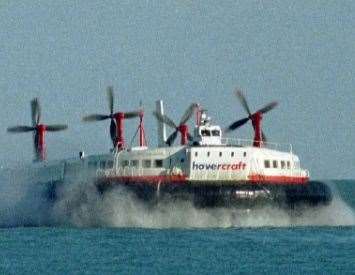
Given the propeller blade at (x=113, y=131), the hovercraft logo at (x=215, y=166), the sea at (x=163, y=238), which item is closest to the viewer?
the sea at (x=163, y=238)

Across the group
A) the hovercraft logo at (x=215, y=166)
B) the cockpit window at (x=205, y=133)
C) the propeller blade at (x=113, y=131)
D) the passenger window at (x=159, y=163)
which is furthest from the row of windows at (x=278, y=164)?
the propeller blade at (x=113, y=131)

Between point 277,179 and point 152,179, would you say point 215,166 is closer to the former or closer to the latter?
point 152,179

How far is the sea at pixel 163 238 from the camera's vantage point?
3838 centimetres

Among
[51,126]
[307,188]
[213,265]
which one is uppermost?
[51,126]

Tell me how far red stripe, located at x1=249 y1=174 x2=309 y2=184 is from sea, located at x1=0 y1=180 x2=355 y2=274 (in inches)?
50.1

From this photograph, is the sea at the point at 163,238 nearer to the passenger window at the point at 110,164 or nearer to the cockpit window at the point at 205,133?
the passenger window at the point at 110,164

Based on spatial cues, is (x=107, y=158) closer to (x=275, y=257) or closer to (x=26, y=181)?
(x=26, y=181)

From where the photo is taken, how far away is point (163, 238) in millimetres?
45469

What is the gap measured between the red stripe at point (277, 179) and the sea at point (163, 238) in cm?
127

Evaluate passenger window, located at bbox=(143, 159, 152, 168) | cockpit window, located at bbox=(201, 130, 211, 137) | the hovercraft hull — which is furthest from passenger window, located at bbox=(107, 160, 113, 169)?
cockpit window, located at bbox=(201, 130, 211, 137)

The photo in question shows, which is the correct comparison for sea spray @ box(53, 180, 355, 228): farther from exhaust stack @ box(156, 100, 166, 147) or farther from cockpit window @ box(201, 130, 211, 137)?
exhaust stack @ box(156, 100, 166, 147)

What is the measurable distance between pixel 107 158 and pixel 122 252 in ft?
45.4

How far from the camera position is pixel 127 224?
167 ft

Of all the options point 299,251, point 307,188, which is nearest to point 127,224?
point 307,188
